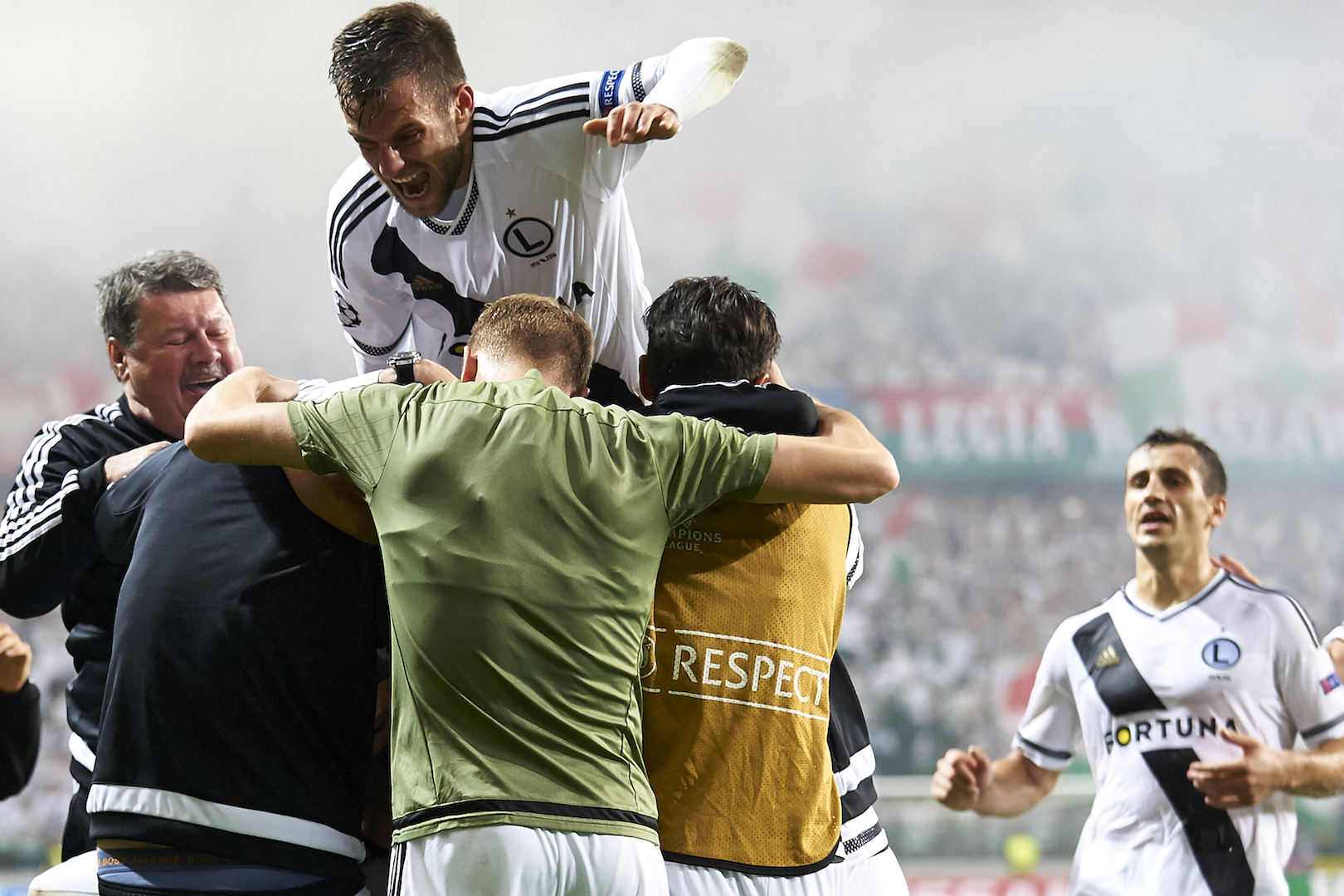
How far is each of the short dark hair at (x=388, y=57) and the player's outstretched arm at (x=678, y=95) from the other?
1.29ft

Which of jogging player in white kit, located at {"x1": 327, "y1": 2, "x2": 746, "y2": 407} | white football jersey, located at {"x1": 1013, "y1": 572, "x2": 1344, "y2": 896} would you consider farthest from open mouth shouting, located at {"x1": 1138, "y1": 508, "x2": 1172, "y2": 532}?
jogging player in white kit, located at {"x1": 327, "y1": 2, "x2": 746, "y2": 407}

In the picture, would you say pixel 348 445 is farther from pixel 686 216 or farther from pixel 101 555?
pixel 686 216

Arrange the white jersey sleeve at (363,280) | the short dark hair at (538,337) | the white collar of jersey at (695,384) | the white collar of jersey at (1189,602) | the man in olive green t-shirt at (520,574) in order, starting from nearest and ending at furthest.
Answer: the man in olive green t-shirt at (520,574) < the short dark hair at (538,337) < the white collar of jersey at (695,384) < the white jersey sleeve at (363,280) < the white collar of jersey at (1189,602)

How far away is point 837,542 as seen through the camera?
2.13 m

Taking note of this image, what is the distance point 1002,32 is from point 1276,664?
1003 cm

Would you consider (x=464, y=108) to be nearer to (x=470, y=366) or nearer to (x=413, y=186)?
(x=413, y=186)

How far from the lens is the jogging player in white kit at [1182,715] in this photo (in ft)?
13.7

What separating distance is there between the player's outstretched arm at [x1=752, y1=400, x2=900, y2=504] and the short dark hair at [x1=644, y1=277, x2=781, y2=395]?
28cm

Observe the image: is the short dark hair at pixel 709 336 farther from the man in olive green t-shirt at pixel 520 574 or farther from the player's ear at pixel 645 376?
the man in olive green t-shirt at pixel 520 574

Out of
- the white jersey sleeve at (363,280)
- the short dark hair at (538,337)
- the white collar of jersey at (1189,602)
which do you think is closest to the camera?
the short dark hair at (538,337)

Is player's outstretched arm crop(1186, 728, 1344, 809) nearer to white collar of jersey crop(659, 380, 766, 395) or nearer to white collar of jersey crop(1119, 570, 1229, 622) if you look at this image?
white collar of jersey crop(1119, 570, 1229, 622)

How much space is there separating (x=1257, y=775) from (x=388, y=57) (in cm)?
355

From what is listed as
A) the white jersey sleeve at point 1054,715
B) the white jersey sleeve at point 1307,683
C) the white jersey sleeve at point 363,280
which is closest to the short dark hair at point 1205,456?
the white jersey sleeve at point 1307,683

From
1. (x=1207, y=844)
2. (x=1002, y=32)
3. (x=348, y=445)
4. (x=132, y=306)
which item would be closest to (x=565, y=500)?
(x=348, y=445)
